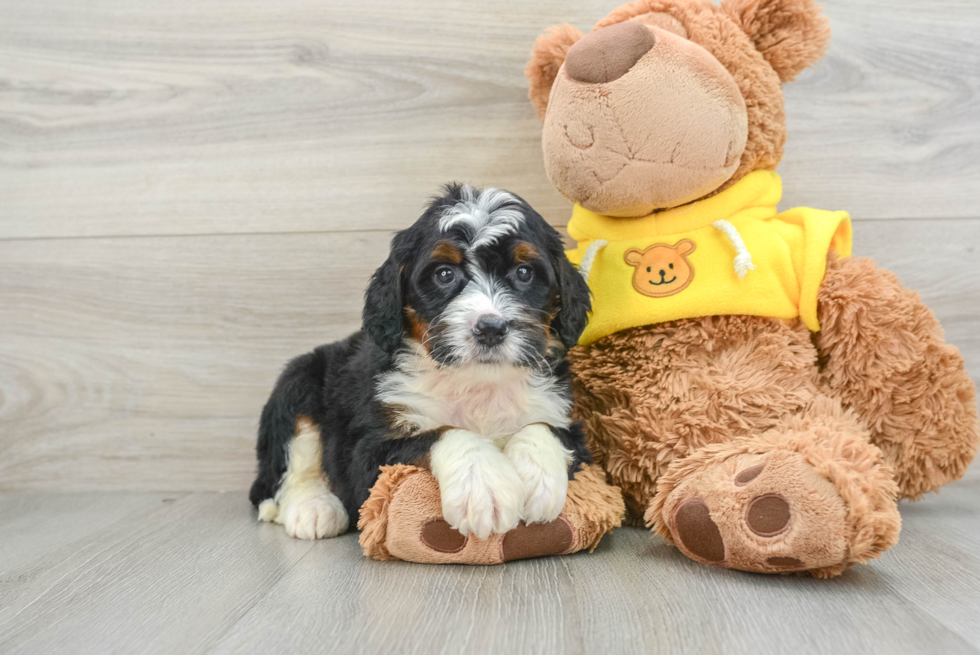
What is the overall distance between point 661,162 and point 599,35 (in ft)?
1.18

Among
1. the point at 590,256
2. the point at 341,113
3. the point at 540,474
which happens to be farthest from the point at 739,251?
the point at 341,113

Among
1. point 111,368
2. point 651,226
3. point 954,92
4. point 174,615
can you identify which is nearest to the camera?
point 174,615

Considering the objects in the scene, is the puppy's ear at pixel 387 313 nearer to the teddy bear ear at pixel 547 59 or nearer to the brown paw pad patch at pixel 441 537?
the brown paw pad patch at pixel 441 537

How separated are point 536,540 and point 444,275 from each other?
644 mm

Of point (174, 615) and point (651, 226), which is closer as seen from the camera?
point (174, 615)

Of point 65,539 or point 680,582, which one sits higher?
point 680,582

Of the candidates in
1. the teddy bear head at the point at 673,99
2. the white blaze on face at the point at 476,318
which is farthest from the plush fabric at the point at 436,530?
the teddy bear head at the point at 673,99

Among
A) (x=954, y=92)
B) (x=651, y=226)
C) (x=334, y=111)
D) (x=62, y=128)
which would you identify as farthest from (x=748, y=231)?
(x=62, y=128)

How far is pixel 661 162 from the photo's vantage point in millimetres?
1809

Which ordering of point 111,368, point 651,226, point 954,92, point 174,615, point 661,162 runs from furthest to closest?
point 111,368, point 954,92, point 651,226, point 661,162, point 174,615

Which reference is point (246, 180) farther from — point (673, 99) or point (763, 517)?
point (763, 517)

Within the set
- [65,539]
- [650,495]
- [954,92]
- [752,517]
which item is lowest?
[65,539]

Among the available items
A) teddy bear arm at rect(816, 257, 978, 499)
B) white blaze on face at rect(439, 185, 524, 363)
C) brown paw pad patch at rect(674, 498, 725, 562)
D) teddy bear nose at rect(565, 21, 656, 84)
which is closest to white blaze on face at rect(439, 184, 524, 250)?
white blaze on face at rect(439, 185, 524, 363)

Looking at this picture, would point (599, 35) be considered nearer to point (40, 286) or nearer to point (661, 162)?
point (661, 162)
